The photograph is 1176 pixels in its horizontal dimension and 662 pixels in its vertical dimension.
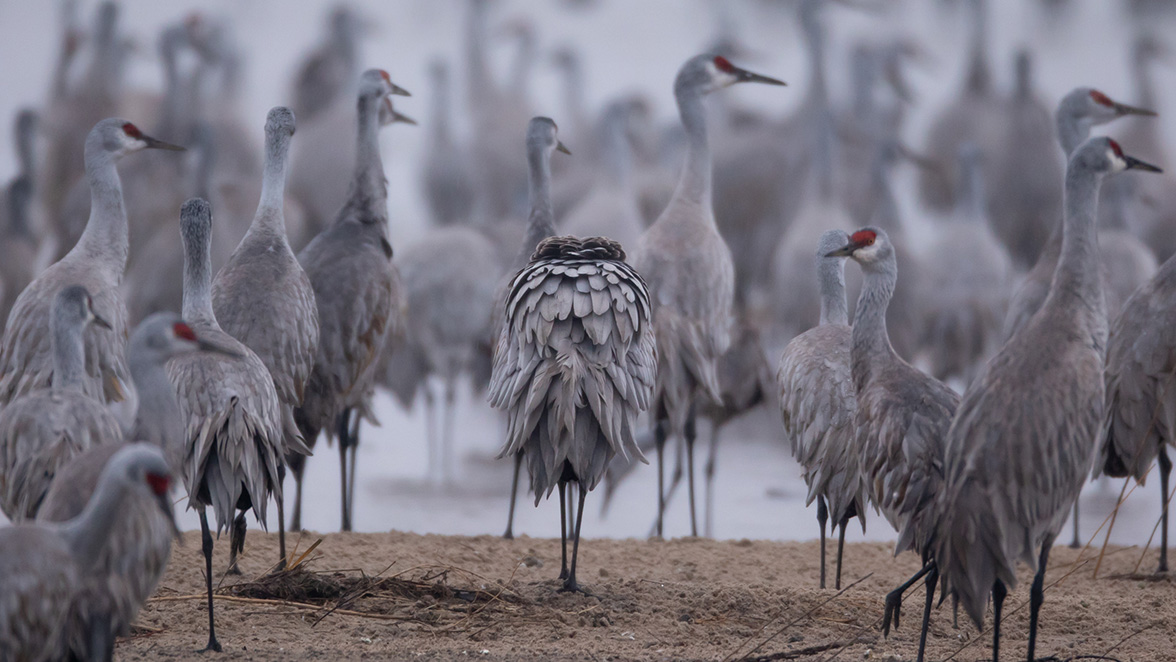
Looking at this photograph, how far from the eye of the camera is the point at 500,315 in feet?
20.1

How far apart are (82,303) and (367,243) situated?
228 cm

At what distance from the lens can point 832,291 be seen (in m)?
5.45

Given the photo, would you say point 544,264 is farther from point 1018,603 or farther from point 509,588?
point 1018,603

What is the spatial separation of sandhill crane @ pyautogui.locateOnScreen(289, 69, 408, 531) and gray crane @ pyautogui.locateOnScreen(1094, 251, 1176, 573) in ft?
10.3

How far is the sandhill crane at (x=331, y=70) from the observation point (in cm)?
1184

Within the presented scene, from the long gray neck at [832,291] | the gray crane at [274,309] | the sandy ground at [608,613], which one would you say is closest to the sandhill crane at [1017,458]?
the sandy ground at [608,613]

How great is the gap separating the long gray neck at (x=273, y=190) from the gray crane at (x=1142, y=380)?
3.48m

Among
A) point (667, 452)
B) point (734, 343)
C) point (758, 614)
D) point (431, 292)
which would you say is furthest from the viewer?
point (667, 452)

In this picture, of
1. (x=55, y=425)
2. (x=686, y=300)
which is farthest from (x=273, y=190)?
(x=55, y=425)

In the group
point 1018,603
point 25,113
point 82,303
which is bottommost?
point 1018,603

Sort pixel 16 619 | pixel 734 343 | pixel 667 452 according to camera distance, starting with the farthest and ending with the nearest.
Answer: pixel 667 452 < pixel 734 343 < pixel 16 619

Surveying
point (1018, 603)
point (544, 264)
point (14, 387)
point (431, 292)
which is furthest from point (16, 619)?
point (431, 292)

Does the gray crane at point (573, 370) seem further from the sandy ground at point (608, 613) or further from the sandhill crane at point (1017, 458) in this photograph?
the sandhill crane at point (1017, 458)

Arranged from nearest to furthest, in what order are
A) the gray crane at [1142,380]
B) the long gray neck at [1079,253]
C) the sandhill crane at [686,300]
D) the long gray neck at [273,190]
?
the long gray neck at [1079,253]
the gray crane at [1142,380]
the long gray neck at [273,190]
the sandhill crane at [686,300]
